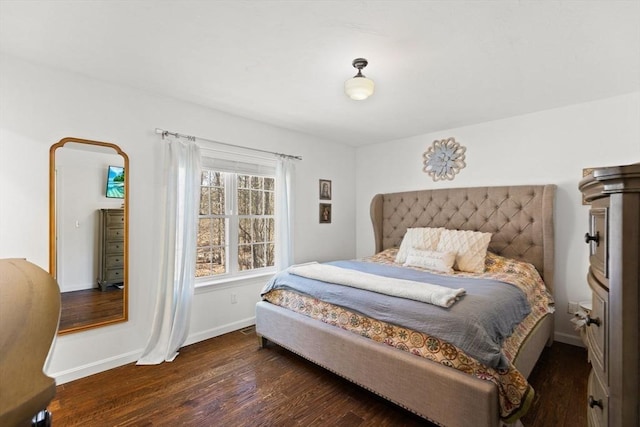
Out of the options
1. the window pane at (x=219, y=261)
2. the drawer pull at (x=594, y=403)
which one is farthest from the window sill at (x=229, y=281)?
the drawer pull at (x=594, y=403)

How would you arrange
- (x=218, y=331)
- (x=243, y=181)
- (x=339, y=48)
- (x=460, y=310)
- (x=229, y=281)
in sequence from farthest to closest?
(x=243, y=181)
(x=229, y=281)
(x=218, y=331)
(x=339, y=48)
(x=460, y=310)

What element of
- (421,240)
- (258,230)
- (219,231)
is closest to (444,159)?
(421,240)

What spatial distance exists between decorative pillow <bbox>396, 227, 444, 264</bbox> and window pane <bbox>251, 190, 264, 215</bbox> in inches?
67.6

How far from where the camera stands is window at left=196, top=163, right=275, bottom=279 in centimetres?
321

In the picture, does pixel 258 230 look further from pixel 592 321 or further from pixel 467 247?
pixel 592 321

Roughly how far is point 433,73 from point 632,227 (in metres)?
1.90

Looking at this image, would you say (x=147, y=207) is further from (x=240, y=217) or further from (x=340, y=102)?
(x=340, y=102)

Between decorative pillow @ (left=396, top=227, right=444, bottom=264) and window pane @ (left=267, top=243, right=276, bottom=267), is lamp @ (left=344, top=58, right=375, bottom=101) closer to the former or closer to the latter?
decorative pillow @ (left=396, top=227, right=444, bottom=264)

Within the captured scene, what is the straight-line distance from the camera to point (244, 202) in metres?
3.51

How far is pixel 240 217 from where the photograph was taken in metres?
3.46

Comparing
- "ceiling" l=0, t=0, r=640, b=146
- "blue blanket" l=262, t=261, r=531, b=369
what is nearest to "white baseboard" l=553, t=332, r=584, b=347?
"blue blanket" l=262, t=261, r=531, b=369

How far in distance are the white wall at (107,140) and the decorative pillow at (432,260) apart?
5.76 ft

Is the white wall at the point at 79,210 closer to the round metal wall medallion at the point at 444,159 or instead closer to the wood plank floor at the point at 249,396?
the wood plank floor at the point at 249,396

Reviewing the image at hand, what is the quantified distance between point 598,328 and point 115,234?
303cm
